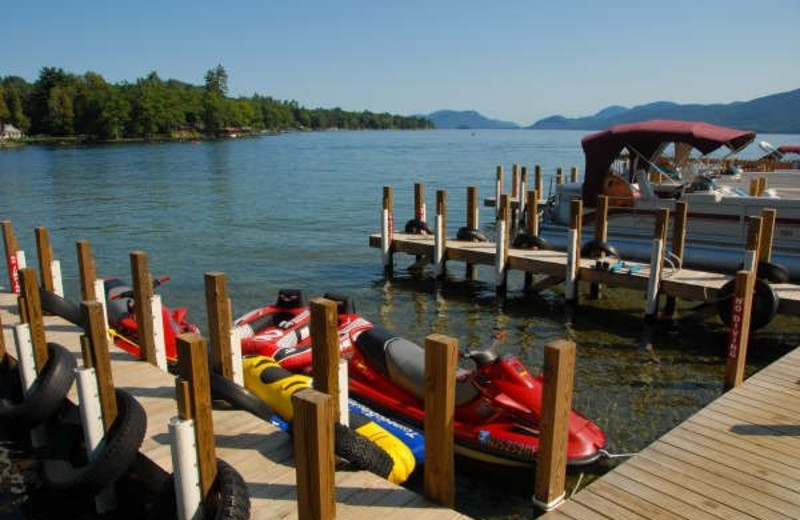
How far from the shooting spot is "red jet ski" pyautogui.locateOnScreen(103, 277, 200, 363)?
928cm

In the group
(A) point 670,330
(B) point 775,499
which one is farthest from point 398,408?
(A) point 670,330

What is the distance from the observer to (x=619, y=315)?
13.4 meters

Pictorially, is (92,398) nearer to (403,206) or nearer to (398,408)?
(398,408)

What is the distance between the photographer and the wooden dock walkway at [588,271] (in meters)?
11.6

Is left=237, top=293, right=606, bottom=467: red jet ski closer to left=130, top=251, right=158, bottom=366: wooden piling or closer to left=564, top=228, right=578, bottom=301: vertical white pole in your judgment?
left=130, top=251, right=158, bottom=366: wooden piling

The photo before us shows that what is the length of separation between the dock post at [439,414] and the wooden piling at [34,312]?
4373mm

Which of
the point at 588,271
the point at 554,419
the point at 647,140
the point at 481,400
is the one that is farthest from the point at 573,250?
the point at 554,419

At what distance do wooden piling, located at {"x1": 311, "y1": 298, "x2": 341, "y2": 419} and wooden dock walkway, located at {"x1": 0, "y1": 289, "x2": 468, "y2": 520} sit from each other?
0.68m

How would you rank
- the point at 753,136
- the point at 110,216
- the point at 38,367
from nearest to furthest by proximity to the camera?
the point at 38,367 → the point at 753,136 → the point at 110,216

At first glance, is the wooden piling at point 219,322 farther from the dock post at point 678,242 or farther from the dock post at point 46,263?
the dock post at point 678,242

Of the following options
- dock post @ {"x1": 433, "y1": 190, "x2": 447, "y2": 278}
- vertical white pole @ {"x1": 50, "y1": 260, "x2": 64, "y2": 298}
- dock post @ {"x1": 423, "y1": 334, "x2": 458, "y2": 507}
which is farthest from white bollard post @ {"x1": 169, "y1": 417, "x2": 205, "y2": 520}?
dock post @ {"x1": 433, "y1": 190, "x2": 447, "y2": 278}

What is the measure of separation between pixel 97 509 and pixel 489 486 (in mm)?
3997

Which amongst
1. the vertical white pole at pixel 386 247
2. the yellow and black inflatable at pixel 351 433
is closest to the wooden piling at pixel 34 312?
the yellow and black inflatable at pixel 351 433

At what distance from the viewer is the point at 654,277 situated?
39.5 feet
